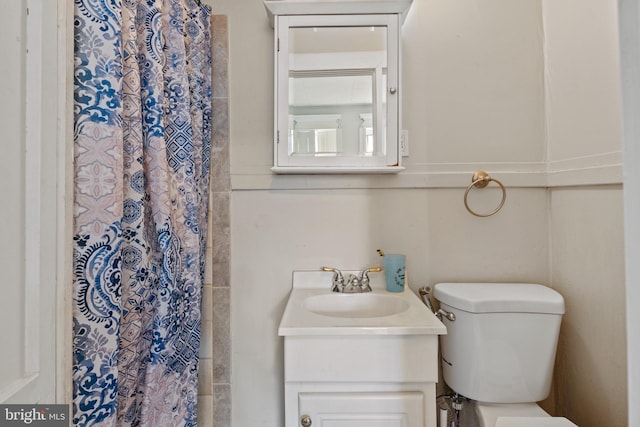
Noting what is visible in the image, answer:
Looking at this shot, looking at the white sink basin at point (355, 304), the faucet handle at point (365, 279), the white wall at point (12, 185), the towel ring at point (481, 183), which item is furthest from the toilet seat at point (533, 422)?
the white wall at point (12, 185)

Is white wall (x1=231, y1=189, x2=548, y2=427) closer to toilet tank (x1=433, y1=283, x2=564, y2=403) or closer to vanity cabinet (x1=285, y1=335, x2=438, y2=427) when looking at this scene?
toilet tank (x1=433, y1=283, x2=564, y2=403)

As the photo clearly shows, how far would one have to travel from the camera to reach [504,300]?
1.06 m

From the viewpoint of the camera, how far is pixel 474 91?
52.2 inches

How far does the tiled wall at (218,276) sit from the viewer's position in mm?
1300

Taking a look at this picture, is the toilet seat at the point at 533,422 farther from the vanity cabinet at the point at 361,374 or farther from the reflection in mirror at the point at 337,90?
the reflection in mirror at the point at 337,90

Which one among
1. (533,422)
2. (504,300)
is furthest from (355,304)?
(533,422)

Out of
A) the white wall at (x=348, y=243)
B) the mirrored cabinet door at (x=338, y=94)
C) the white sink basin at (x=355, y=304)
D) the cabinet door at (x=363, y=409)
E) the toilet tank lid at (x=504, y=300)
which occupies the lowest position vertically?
the cabinet door at (x=363, y=409)

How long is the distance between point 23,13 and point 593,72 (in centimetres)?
147

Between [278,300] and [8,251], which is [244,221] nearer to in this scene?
[278,300]

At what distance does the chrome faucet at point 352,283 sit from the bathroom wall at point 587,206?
28.2 inches

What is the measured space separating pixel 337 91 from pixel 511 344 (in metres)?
1.08

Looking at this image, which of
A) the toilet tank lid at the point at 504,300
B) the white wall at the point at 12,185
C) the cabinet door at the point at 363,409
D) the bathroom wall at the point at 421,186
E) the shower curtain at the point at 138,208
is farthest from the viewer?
the bathroom wall at the point at 421,186

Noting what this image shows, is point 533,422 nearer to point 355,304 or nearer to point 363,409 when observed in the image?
point 363,409

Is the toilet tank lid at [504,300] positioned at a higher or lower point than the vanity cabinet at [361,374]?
higher
